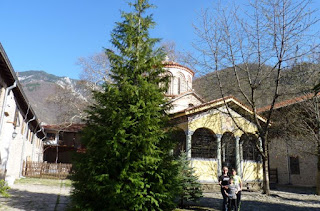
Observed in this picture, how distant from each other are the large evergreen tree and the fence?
581 inches

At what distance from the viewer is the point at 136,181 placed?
19.7 ft

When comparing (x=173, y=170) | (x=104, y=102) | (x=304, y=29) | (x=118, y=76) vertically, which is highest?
(x=304, y=29)

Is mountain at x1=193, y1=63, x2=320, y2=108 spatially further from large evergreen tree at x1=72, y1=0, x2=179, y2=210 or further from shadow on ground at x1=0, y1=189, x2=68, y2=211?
shadow on ground at x1=0, y1=189, x2=68, y2=211

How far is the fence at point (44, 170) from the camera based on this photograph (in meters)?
19.5

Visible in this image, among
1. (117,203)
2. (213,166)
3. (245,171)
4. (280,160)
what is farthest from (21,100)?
(280,160)

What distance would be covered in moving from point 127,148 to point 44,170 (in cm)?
1667

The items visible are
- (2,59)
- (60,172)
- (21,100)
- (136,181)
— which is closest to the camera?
(136,181)

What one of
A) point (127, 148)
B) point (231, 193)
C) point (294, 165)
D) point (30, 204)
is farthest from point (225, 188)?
point (294, 165)

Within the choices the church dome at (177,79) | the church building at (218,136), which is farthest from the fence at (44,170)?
the church dome at (177,79)

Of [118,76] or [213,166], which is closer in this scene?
[118,76]

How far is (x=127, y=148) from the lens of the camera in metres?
6.28

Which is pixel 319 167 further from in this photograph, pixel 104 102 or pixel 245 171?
pixel 104 102

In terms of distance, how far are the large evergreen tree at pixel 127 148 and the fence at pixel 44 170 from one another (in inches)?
581

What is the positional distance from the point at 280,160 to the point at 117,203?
19.9 m
